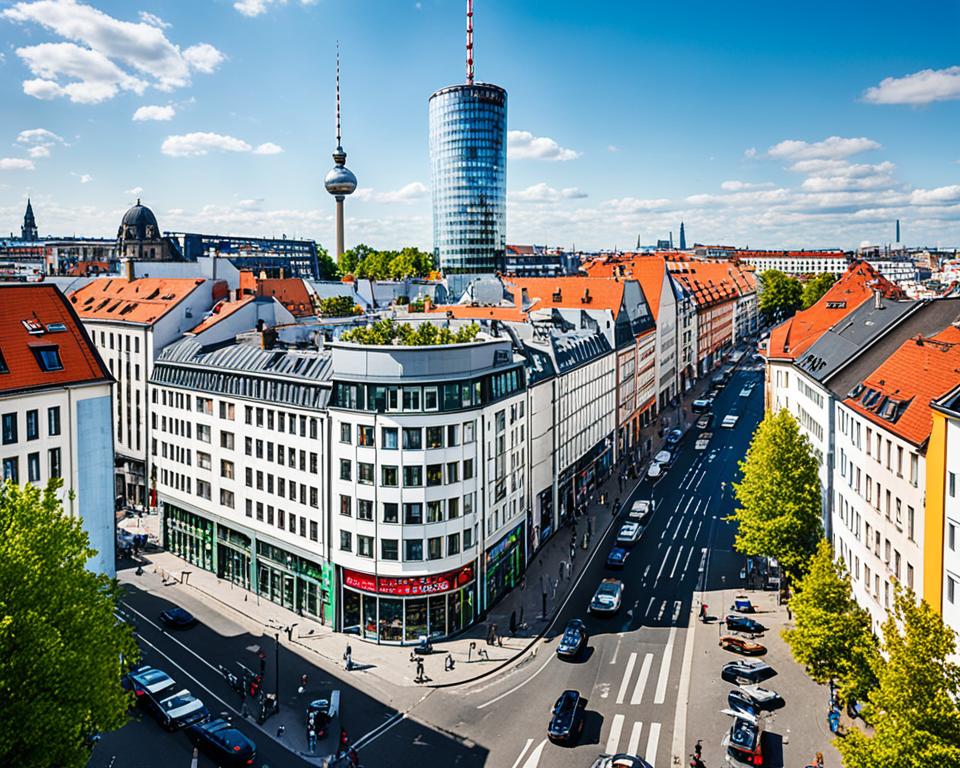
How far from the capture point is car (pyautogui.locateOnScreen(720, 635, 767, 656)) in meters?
51.5

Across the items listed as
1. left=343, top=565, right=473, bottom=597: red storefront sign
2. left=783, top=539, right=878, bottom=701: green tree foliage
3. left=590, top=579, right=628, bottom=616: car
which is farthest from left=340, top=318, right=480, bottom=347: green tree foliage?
left=783, top=539, right=878, bottom=701: green tree foliage

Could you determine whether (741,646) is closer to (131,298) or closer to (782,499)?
(782,499)

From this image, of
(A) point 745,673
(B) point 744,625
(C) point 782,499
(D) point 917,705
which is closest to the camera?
(D) point 917,705

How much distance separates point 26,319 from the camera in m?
51.2

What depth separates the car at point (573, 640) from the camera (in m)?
51.2

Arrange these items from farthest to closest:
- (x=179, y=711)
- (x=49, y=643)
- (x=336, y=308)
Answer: (x=336, y=308), (x=179, y=711), (x=49, y=643)

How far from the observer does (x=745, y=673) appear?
157 feet

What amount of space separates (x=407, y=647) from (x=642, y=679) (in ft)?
50.1

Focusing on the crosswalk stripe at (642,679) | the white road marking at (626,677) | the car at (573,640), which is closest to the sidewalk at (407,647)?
the car at (573,640)

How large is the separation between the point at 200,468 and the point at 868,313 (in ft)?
191

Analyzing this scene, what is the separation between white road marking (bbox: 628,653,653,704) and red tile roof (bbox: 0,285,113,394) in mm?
37437

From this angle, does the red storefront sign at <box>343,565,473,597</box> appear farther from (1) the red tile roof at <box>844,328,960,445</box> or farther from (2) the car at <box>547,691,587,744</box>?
(1) the red tile roof at <box>844,328,960,445</box>

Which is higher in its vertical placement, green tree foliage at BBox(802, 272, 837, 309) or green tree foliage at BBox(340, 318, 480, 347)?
green tree foliage at BBox(802, 272, 837, 309)

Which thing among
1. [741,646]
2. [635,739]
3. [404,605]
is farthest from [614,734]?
[404,605]
